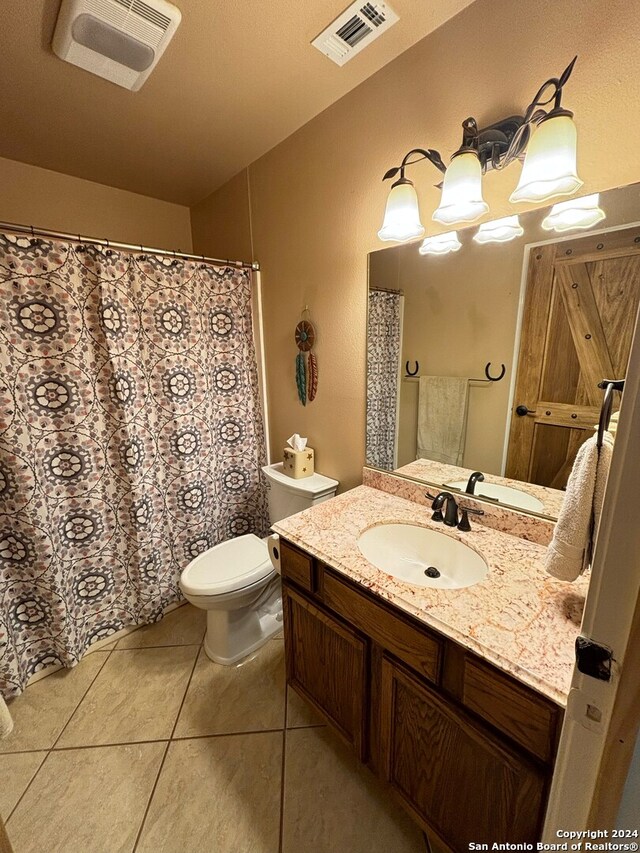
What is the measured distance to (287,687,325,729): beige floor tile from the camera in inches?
54.3

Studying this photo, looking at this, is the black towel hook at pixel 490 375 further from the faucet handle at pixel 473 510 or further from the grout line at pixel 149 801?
the grout line at pixel 149 801

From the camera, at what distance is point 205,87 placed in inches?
52.9

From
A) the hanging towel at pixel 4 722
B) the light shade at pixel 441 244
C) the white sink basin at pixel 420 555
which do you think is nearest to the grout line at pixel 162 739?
the hanging towel at pixel 4 722

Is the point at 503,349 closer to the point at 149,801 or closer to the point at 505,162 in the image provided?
the point at 505,162

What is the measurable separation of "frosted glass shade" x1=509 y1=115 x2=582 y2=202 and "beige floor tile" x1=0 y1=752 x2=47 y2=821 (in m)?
2.45

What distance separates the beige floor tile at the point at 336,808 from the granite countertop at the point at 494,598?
2.71 feet

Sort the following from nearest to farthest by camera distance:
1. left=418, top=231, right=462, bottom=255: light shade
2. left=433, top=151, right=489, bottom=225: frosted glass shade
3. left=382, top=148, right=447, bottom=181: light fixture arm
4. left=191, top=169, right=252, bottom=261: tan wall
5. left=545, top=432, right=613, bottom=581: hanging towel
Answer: left=545, top=432, right=613, bottom=581: hanging towel → left=433, top=151, right=489, bottom=225: frosted glass shade → left=382, top=148, right=447, bottom=181: light fixture arm → left=418, top=231, right=462, bottom=255: light shade → left=191, top=169, right=252, bottom=261: tan wall

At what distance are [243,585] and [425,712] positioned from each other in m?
0.89

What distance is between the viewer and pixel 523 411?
1.14m

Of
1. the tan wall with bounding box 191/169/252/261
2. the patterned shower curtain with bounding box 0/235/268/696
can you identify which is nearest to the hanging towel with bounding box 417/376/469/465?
the patterned shower curtain with bounding box 0/235/268/696

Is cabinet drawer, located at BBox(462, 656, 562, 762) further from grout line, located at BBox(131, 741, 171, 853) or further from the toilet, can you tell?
grout line, located at BBox(131, 741, 171, 853)

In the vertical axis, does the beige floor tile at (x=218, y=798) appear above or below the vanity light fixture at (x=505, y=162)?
below

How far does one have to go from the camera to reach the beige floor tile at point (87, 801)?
3.47 ft

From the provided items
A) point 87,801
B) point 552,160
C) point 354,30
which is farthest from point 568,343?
point 87,801
